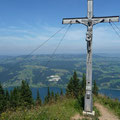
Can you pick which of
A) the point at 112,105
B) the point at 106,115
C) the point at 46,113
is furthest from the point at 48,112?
the point at 112,105

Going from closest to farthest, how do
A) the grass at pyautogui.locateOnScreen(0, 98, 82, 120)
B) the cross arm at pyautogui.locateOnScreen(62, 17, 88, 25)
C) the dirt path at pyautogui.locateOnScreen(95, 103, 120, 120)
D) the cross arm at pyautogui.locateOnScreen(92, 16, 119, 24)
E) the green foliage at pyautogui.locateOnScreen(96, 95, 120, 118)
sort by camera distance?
the grass at pyautogui.locateOnScreen(0, 98, 82, 120), the cross arm at pyautogui.locateOnScreen(92, 16, 119, 24), the cross arm at pyautogui.locateOnScreen(62, 17, 88, 25), the dirt path at pyautogui.locateOnScreen(95, 103, 120, 120), the green foliage at pyautogui.locateOnScreen(96, 95, 120, 118)

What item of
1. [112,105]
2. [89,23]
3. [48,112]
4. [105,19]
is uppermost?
[105,19]

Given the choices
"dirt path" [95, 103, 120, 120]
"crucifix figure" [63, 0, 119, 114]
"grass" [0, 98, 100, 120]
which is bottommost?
→ "dirt path" [95, 103, 120, 120]

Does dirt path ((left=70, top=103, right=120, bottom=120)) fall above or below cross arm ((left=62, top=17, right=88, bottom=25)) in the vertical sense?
below

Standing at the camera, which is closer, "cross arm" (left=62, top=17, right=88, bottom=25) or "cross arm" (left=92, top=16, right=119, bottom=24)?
"cross arm" (left=92, top=16, right=119, bottom=24)

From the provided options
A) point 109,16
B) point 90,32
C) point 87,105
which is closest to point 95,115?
→ point 87,105

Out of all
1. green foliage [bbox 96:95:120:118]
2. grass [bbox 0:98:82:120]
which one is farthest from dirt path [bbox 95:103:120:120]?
grass [bbox 0:98:82:120]

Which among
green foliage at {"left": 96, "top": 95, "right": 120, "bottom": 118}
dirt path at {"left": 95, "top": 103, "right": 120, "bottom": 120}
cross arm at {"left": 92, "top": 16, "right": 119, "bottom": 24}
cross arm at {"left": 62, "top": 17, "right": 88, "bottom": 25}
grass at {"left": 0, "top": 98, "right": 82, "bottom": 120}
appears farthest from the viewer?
green foliage at {"left": 96, "top": 95, "right": 120, "bottom": 118}

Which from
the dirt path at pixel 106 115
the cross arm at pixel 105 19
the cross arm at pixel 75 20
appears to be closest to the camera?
the cross arm at pixel 105 19

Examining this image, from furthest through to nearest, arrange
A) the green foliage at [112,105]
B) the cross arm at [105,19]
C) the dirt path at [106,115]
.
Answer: the green foliage at [112,105] < the dirt path at [106,115] < the cross arm at [105,19]

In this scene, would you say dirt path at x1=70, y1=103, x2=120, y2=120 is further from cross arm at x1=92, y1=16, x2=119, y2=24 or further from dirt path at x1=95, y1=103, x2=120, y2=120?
cross arm at x1=92, y1=16, x2=119, y2=24

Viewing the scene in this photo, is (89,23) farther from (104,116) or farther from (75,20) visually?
(104,116)

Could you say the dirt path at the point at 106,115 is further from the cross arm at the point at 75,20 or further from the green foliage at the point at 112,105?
the cross arm at the point at 75,20

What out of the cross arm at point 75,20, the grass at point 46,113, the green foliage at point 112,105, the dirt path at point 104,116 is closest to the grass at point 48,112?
the grass at point 46,113
